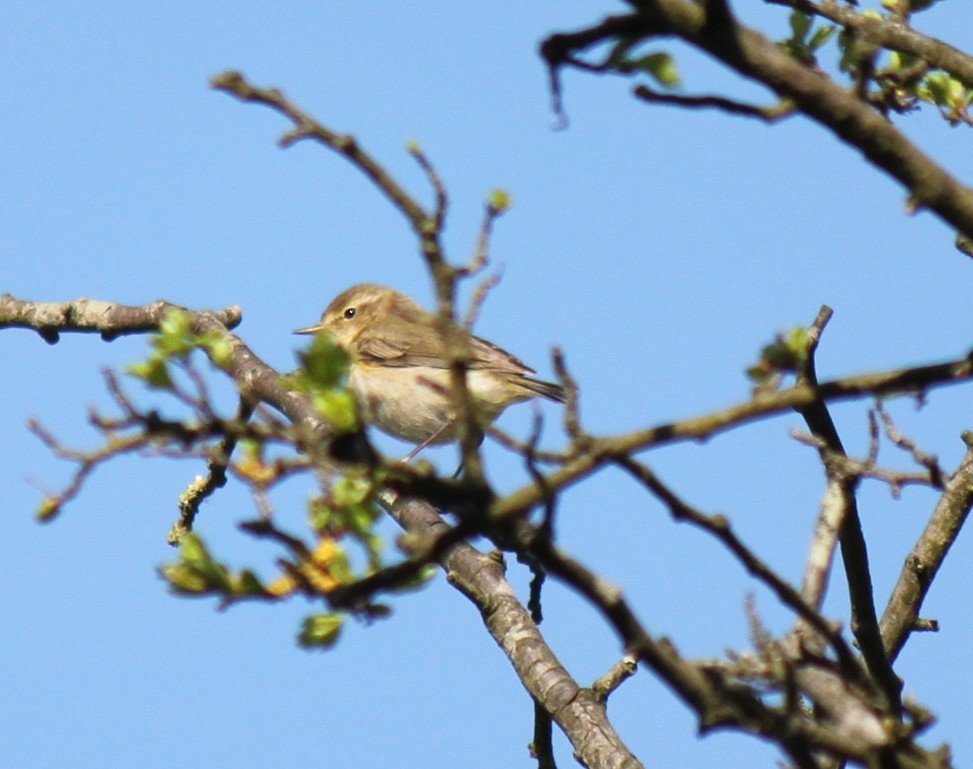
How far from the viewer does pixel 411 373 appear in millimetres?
10719

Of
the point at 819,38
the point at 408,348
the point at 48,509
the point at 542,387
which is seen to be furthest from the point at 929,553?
the point at 408,348

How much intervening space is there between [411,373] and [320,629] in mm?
8417

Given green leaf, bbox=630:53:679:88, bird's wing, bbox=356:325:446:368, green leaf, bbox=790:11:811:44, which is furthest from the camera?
bird's wing, bbox=356:325:446:368

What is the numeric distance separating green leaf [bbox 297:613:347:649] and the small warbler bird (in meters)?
7.46

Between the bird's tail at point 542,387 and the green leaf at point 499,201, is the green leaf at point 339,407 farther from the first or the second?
the bird's tail at point 542,387

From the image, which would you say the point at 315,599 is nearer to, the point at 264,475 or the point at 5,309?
the point at 264,475

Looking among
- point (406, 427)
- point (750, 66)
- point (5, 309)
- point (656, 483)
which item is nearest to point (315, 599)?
point (656, 483)

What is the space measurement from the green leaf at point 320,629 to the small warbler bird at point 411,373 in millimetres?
7462

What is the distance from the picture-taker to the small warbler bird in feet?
35.4

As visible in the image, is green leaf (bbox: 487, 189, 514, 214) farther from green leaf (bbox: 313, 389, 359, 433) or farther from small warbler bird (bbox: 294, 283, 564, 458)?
small warbler bird (bbox: 294, 283, 564, 458)

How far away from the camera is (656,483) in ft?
6.43

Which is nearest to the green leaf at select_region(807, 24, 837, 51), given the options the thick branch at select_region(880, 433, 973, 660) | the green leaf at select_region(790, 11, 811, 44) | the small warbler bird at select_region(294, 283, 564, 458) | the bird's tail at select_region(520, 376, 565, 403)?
the green leaf at select_region(790, 11, 811, 44)

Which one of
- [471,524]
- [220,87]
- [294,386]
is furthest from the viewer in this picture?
[294,386]

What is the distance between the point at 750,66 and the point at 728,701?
0.87 m
